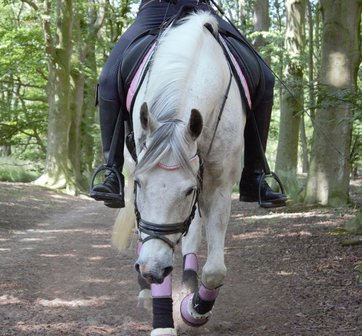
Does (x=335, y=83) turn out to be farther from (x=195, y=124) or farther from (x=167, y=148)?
(x=167, y=148)

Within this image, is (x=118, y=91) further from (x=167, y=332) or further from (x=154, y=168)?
(x=167, y=332)

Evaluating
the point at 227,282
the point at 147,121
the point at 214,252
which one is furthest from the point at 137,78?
the point at 227,282

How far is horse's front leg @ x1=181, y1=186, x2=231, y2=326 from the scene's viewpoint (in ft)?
13.1

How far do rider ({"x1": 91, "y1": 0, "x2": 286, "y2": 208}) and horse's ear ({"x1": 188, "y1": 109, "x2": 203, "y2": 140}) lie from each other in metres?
1.41

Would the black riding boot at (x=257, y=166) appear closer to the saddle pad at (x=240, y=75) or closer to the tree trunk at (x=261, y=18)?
the saddle pad at (x=240, y=75)

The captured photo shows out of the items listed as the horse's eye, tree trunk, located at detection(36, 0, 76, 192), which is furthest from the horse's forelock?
tree trunk, located at detection(36, 0, 76, 192)

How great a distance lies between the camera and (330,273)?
5801mm

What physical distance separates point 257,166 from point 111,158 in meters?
1.34

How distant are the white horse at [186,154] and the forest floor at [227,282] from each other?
0.70 metres

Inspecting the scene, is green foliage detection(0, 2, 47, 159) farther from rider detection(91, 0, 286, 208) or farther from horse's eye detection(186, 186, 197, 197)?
horse's eye detection(186, 186, 197, 197)

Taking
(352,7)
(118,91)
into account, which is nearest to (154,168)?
(118,91)

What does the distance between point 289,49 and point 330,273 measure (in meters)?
10.6

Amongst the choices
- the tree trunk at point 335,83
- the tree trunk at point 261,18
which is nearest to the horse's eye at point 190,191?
the tree trunk at point 335,83

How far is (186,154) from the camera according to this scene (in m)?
2.98
